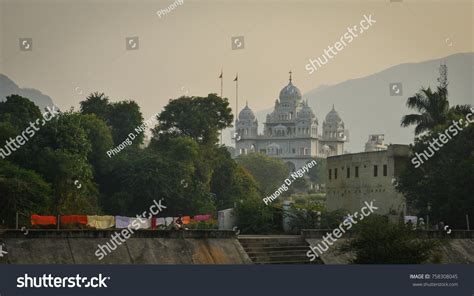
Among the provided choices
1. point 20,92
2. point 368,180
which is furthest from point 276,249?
point 20,92

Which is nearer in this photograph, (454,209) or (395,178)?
(454,209)

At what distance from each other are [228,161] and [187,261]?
46.9 meters

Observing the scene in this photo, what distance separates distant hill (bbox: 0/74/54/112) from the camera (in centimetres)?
6988

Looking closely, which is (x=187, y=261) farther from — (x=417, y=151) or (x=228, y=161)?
(x=228, y=161)

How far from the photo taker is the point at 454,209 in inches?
2009

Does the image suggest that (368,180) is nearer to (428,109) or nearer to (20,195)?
(428,109)

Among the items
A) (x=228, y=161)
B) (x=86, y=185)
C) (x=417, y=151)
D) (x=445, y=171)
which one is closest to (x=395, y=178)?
(x=417, y=151)

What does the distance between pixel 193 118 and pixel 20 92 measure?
13448 millimetres

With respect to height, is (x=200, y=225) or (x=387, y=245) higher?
(x=200, y=225)

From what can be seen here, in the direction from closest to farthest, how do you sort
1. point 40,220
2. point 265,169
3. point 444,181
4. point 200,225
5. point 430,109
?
point 40,220
point 200,225
point 444,181
point 430,109
point 265,169

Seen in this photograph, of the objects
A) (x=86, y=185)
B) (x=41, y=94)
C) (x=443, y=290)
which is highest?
(x=41, y=94)

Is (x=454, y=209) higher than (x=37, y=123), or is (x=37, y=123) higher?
(x=37, y=123)

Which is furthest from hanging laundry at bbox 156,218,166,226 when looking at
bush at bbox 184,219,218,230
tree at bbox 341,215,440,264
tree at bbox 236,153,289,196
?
tree at bbox 236,153,289,196

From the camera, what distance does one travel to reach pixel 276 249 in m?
39.5
